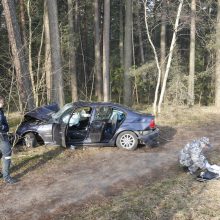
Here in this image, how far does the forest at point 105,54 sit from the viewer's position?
14.3m

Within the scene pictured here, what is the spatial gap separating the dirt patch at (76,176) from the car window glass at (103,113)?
0.99 metres

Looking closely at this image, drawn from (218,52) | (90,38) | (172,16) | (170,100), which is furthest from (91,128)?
(90,38)

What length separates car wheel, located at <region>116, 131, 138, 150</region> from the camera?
11.7 metres

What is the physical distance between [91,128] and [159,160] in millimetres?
2290

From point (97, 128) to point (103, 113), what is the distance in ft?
1.75

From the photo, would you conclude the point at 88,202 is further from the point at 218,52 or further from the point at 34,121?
the point at 218,52

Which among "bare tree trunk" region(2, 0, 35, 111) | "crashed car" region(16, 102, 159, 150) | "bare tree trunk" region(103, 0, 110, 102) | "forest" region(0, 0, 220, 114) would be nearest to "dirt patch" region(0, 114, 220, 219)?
"crashed car" region(16, 102, 159, 150)

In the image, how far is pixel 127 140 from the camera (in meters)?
11.7

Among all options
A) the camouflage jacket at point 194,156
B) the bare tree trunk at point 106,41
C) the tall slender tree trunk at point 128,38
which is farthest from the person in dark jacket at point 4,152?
the tall slender tree trunk at point 128,38

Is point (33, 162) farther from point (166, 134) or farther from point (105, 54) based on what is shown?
point (105, 54)

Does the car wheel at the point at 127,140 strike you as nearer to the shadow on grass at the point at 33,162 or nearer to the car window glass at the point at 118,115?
the car window glass at the point at 118,115

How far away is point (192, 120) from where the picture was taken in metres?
16.9

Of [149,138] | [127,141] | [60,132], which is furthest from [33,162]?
[149,138]

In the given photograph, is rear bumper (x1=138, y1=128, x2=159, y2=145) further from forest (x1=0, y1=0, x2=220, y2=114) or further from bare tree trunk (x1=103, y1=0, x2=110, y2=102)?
bare tree trunk (x1=103, y1=0, x2=110, y2=102)
